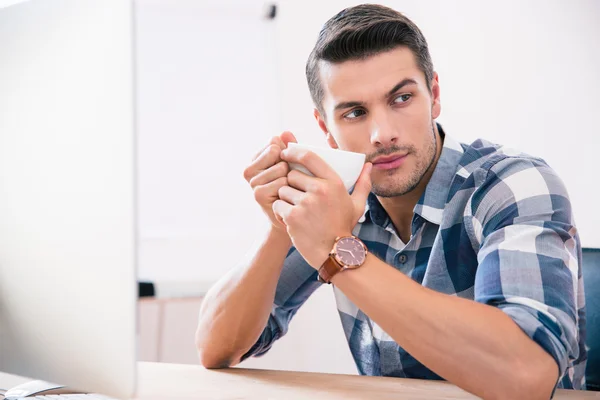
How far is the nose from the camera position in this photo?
1.10m

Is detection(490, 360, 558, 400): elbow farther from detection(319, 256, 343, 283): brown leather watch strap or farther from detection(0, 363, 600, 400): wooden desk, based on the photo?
detection(319, 256, 343, 283): brown leather watch strap

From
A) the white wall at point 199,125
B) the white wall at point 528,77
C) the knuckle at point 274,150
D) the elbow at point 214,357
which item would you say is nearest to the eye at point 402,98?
the knuckle at point 274,150

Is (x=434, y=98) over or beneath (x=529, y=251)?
over

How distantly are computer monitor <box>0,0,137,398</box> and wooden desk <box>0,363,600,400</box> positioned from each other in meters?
0.21

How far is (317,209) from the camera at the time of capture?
33.2 inches

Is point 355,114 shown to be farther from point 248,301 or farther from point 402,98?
point 248,301

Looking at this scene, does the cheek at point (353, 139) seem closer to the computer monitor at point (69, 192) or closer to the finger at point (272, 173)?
the finger at point (272, 173)

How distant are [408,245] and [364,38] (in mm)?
423

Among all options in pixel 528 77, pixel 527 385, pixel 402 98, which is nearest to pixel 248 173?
pixel 402 98

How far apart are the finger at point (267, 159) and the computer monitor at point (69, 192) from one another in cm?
38

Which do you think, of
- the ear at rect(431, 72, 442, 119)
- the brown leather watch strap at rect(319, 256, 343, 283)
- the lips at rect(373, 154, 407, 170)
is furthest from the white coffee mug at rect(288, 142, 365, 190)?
the ear at rect(431, 72, 442, 119)

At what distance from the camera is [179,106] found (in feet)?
9.04

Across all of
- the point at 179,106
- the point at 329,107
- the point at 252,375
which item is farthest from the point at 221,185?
the point at 252,375

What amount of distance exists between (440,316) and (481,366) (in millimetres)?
77
